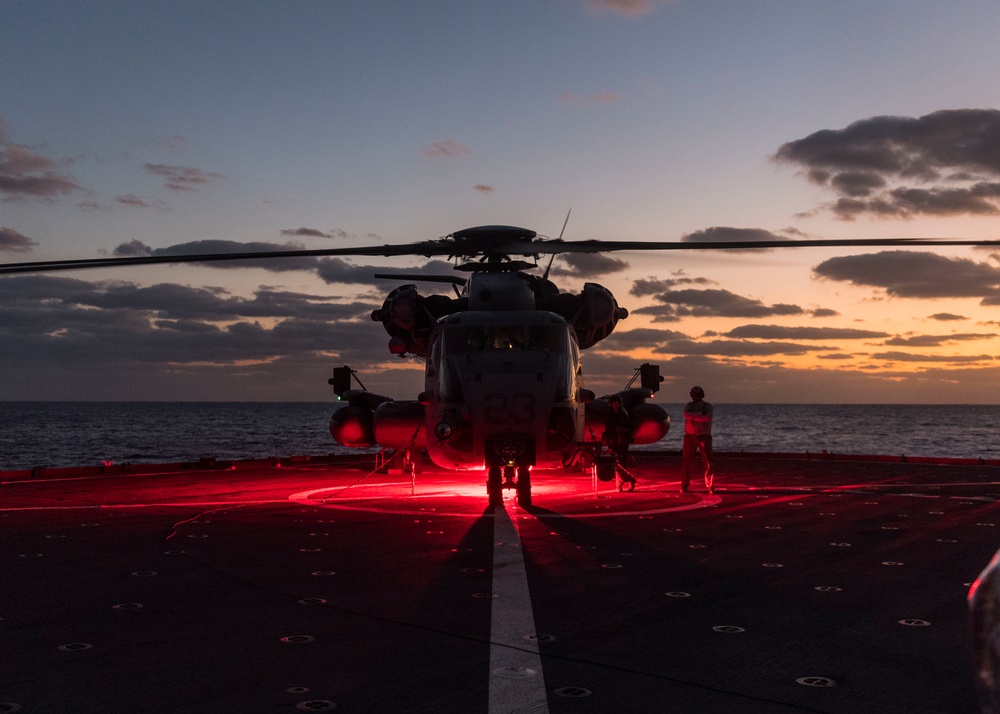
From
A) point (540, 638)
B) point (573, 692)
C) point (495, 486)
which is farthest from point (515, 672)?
point (495, 486)

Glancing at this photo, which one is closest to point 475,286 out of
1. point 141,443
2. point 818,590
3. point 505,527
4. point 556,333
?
point 556,333

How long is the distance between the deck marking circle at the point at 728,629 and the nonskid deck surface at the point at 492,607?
2.8 inches

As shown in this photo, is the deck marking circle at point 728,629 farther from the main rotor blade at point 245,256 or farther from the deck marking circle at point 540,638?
the main rotor blade at point 245,256

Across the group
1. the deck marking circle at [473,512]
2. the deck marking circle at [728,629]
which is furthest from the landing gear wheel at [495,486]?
the deck marking circle at [728,629]

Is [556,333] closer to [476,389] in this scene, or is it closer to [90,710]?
[476,389]

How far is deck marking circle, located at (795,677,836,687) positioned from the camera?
5688mm

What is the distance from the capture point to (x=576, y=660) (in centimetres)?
627

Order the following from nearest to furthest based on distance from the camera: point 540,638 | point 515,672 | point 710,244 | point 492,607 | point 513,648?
1. point 515,672
2. point 513,648
3. point 540,638
4. point 492,607
5. point 710,244

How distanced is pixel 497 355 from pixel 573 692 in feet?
34.8

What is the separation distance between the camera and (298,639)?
6.94 meters

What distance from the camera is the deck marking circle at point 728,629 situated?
7.07 metres

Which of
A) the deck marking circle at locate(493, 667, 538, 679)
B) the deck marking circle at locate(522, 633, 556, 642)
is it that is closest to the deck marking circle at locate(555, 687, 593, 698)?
Answer: the deck marking circle at locate(493, 667, 538, 679)

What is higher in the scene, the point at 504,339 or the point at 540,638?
the point at 504,339

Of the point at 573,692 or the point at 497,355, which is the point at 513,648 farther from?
the point at 497,355
